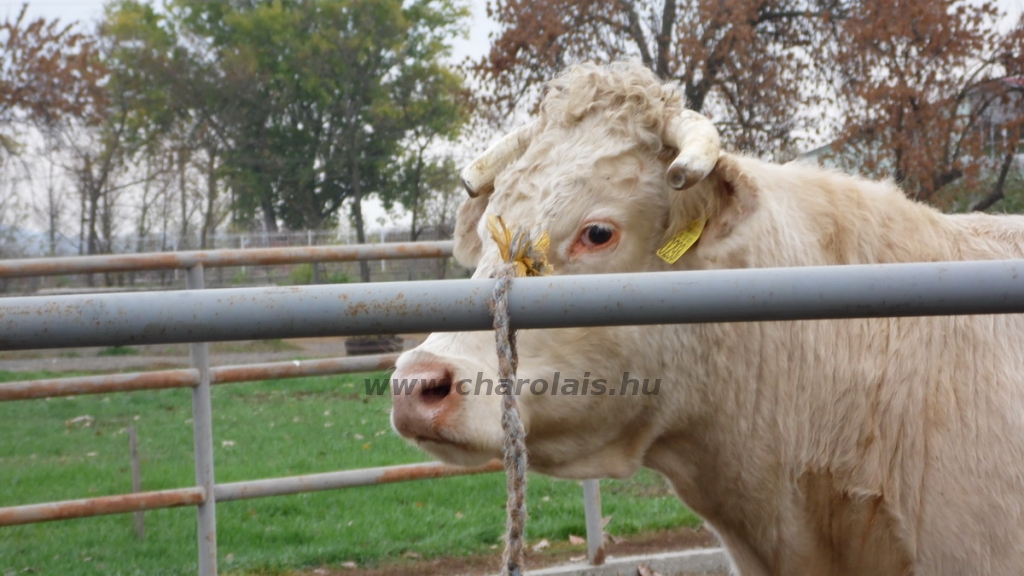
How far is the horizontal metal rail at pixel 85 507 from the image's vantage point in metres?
4.05

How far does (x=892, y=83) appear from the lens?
9.78 meters

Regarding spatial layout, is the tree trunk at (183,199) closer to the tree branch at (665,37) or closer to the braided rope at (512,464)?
the tree branch at (665,37)

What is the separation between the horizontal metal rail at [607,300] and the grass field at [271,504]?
14.2 feet

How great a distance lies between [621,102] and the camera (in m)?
2.82

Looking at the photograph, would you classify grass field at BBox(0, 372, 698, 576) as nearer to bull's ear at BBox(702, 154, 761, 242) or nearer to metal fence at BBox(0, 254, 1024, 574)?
bull's ear at BBox(702, 154, 761, 242)

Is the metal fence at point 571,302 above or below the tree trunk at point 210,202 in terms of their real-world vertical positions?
below

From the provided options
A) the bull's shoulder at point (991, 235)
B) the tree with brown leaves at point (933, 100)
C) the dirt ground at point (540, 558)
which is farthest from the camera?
the tree with brown leaves at point (933, 100)

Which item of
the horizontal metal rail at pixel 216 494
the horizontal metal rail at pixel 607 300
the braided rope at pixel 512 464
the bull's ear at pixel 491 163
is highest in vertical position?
the bull's ear at pixel 491 163

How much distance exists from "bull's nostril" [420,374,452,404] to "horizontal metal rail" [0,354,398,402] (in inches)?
84.7

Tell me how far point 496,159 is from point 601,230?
592 mm

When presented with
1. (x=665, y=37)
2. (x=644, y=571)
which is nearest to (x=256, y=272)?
(x=665, y=37)

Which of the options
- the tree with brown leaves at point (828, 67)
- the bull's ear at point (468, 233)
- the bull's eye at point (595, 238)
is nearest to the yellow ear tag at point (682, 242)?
the bull's eye at point (595, 238)

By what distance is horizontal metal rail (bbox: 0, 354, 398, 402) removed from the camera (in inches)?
169

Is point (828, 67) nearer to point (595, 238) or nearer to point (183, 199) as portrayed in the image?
point (595, 238)
